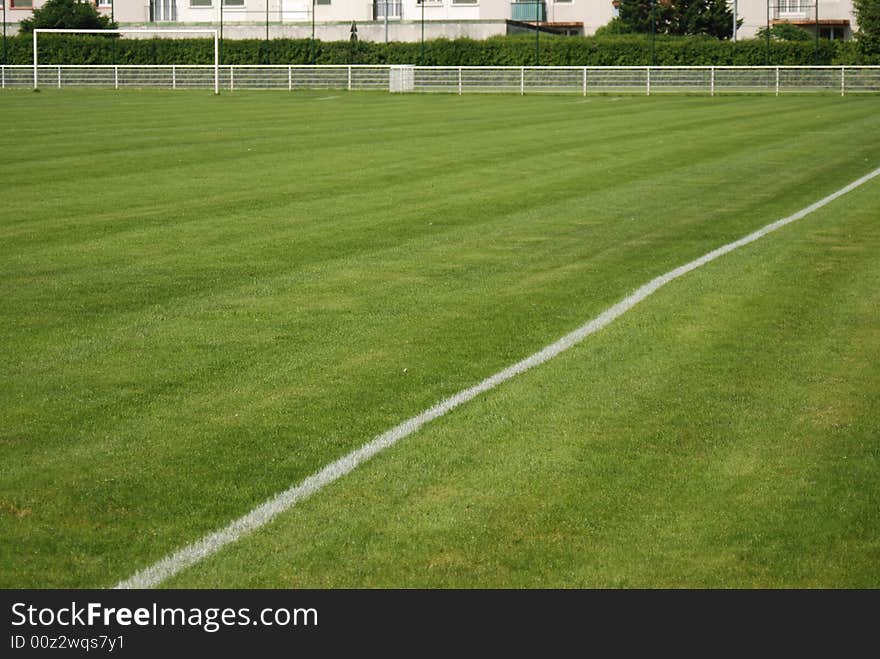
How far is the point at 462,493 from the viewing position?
253 inches

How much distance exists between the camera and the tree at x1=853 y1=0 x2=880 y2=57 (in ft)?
206

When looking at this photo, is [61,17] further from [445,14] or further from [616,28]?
[616,28]

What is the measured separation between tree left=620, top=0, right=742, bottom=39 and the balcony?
11261 mm

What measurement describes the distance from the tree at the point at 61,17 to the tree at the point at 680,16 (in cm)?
2843

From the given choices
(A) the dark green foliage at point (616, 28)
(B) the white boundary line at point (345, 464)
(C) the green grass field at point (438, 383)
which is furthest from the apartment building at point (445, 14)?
(B) the white boundary line at point (345, 464)

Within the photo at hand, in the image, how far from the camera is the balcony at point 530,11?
86188 millimetres

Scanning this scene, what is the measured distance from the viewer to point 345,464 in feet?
22.3

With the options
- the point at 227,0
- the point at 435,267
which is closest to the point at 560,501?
the point at 435,267

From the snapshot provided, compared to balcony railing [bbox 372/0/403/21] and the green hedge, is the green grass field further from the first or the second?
balcony railing [bbox 372/0/403/21]

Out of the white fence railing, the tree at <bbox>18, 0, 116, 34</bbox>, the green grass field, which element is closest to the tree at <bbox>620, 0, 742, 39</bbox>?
the white fence railing

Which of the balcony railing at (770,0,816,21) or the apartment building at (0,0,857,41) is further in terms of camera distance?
the balcony railing at (770,0,816,21)

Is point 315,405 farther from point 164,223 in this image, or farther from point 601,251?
point 164,223

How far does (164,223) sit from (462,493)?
31.9ft

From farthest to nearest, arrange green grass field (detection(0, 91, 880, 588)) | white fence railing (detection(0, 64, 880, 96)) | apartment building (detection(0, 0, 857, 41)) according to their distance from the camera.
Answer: apartment building (detection(0, 0, 857, 41)), white fence railing (detection(0, 64, 880, 96)), green grass field (detection(0, 91, 880, 588))
